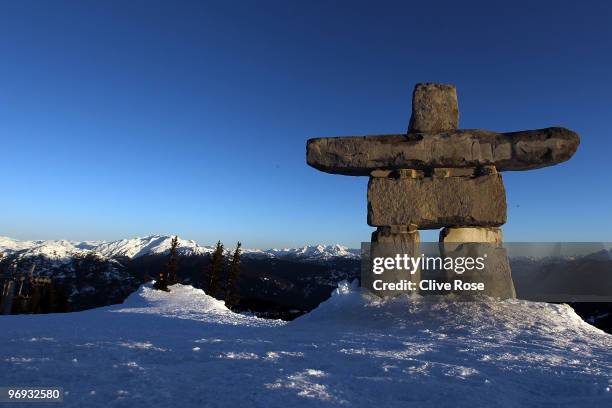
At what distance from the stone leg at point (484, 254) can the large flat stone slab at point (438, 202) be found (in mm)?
229

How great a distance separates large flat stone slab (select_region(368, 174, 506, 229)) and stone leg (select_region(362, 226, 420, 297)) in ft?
0.62

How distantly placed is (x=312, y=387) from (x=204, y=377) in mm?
857

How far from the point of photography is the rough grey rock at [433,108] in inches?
350

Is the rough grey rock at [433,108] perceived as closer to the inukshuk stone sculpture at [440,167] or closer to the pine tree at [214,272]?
the inukshuk stone sculpture at [440,167]

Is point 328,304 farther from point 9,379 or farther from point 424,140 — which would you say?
point 9,379

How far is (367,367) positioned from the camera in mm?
3609

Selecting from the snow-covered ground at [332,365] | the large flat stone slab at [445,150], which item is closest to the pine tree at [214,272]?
the large flat stone slab at [445,150]

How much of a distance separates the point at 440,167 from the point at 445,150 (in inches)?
16.0

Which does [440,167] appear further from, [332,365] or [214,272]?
[214,272]

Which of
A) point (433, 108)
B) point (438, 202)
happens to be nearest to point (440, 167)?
point (438, 202)

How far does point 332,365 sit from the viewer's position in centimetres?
368

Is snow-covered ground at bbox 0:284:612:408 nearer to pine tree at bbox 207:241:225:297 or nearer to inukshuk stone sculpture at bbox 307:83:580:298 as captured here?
inukshuk stone sculpture at bbox 307:83:580:298

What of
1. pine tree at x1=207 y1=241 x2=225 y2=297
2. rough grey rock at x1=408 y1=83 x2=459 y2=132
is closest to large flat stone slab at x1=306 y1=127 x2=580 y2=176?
rough grey rock at x1=408 y1=83 x2=459 y2=132

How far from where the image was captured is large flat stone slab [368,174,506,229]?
8320 millimetres
